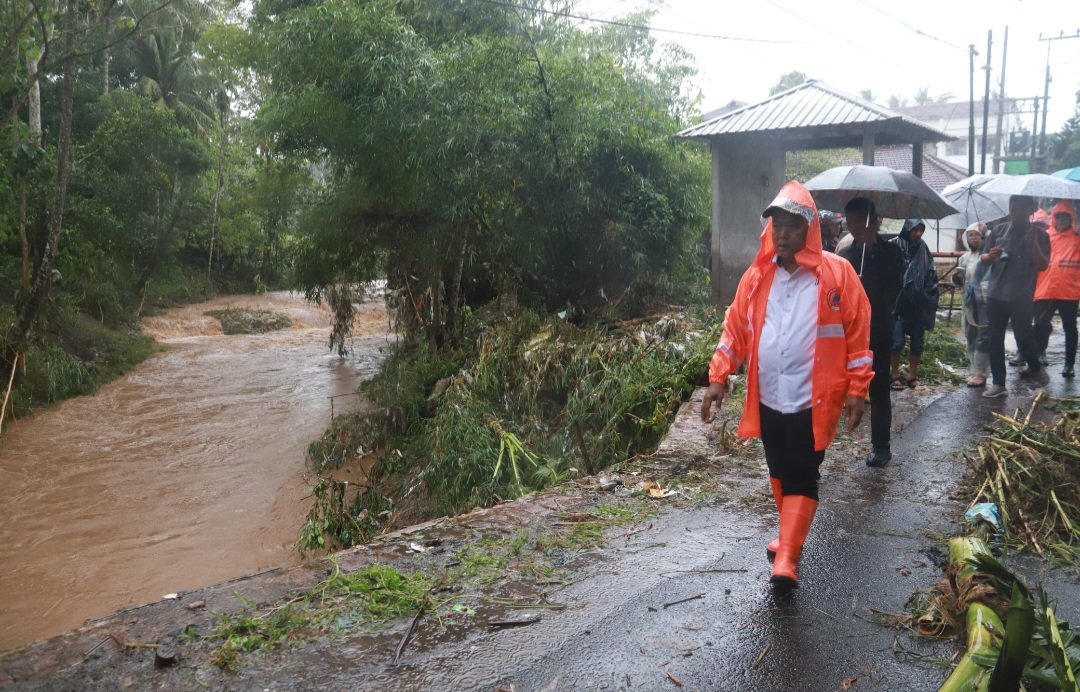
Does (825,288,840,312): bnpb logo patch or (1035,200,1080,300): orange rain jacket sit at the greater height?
(825,288,840,312): bnpb logo patch

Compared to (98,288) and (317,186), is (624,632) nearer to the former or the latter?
(317,186)

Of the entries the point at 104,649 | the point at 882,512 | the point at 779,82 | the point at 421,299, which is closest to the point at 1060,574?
the point at 882,512

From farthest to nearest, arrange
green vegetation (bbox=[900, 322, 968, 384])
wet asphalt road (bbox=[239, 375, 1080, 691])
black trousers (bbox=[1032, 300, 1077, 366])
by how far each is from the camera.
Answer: green vegetation (bbox=[900, 322, 968, 384]) < black trousers (bbox=[1032, 300, 1077, 366]) < wet asphalt road (bbox=[239, 375, 1080, 691])

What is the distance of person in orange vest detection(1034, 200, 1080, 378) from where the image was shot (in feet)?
26.5

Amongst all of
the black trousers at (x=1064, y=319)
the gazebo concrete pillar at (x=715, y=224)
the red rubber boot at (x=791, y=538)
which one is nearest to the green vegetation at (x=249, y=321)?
the gazebo concrete pillar at (x=715, y=224)

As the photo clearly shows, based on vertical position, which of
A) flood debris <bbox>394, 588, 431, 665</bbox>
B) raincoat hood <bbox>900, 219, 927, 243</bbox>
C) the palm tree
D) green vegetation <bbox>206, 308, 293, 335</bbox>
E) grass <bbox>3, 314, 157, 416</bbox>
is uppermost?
the palm tree

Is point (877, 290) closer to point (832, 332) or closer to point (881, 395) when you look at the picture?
point (881, 395)

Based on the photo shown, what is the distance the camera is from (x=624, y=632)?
11.2 ft

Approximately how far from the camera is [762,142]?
41.8 feet

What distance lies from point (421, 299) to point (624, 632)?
10.4 metres

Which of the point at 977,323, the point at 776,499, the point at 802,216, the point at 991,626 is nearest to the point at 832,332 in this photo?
the point at 802,216

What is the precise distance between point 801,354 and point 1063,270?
19.3 ft

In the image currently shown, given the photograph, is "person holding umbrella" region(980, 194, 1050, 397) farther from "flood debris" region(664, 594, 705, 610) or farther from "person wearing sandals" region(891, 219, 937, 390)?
"flood debris" region(664, 594, 705, 610)

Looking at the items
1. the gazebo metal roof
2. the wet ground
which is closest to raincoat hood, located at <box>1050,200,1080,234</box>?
the gazebo metal roof
